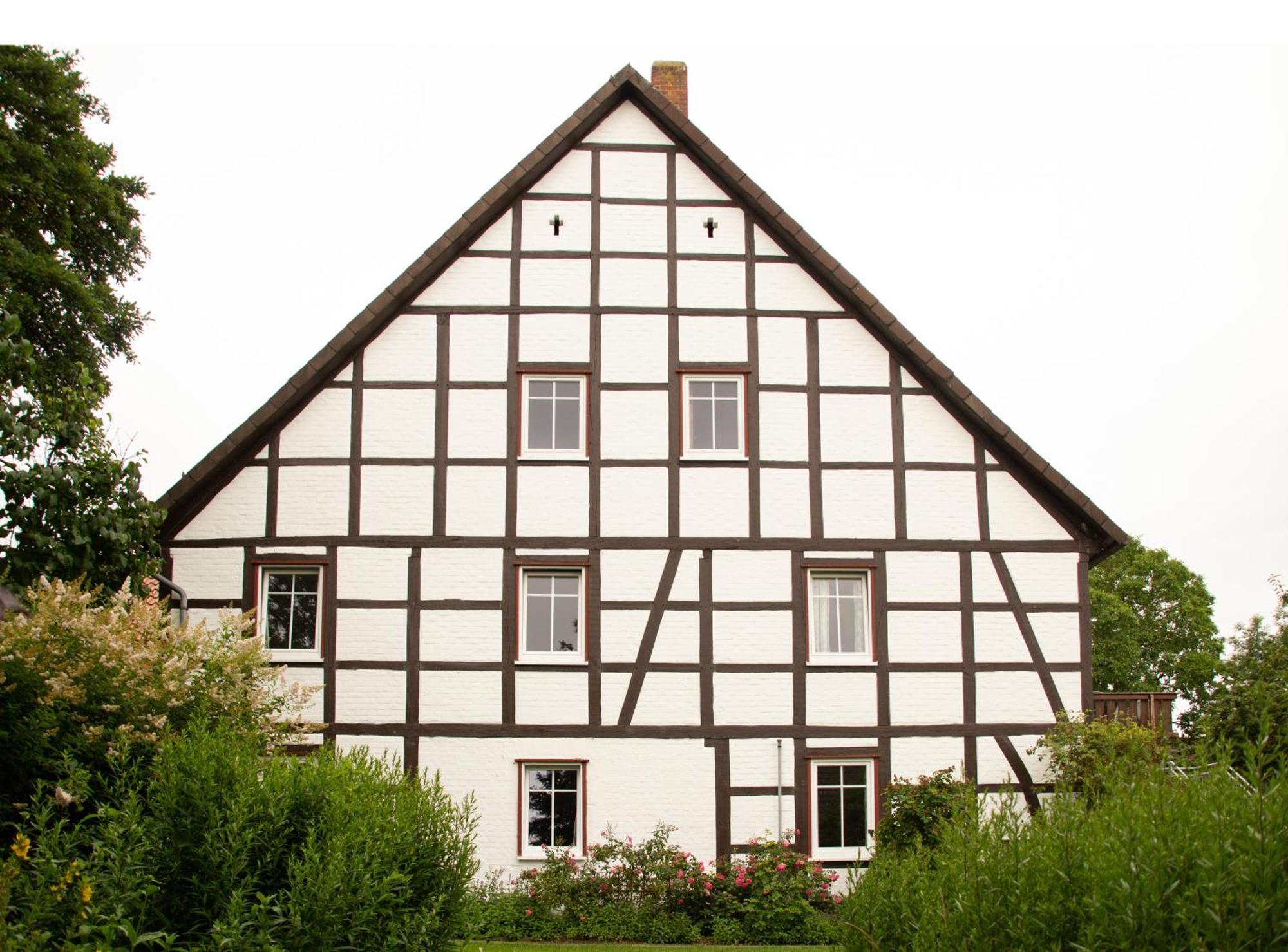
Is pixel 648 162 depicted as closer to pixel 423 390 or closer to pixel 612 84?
pixel 612 84

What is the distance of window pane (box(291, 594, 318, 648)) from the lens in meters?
15.6

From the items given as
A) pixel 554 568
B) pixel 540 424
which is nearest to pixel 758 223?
pixel 540 424

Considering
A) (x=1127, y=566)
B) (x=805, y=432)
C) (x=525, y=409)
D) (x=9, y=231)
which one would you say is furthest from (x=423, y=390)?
(x=1127, y=566)

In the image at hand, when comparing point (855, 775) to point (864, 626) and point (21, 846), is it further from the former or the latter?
point (21, 846)

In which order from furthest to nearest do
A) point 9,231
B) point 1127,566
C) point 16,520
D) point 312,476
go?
point 1127,566
point 9,231
point 312,476
point 16,520

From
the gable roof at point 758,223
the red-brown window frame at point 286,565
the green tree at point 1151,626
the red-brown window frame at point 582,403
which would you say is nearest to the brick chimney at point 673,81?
the gable roof at point 758,223

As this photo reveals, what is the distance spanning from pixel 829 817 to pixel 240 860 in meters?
9.34

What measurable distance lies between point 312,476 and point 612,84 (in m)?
6.38

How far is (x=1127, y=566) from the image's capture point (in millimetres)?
41906

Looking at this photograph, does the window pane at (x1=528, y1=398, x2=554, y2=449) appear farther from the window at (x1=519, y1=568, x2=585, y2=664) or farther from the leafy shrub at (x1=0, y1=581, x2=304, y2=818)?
the leafy shrub at (x1=0, y1=581, x2=304, y2=818)

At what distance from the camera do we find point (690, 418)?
1620 centimetres

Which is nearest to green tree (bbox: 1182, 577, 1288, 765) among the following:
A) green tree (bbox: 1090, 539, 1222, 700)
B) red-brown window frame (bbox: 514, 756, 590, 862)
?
red-brown window frame (bbox: 514, 756, 590, 862)

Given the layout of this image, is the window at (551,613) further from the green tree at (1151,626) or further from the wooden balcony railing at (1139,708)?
the green tree at (1151,626)

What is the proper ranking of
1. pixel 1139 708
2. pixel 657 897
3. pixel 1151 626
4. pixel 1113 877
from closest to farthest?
pixel 1113 877 → pixel 657 897 → pixel 1139 708 → pixel 1151 626
